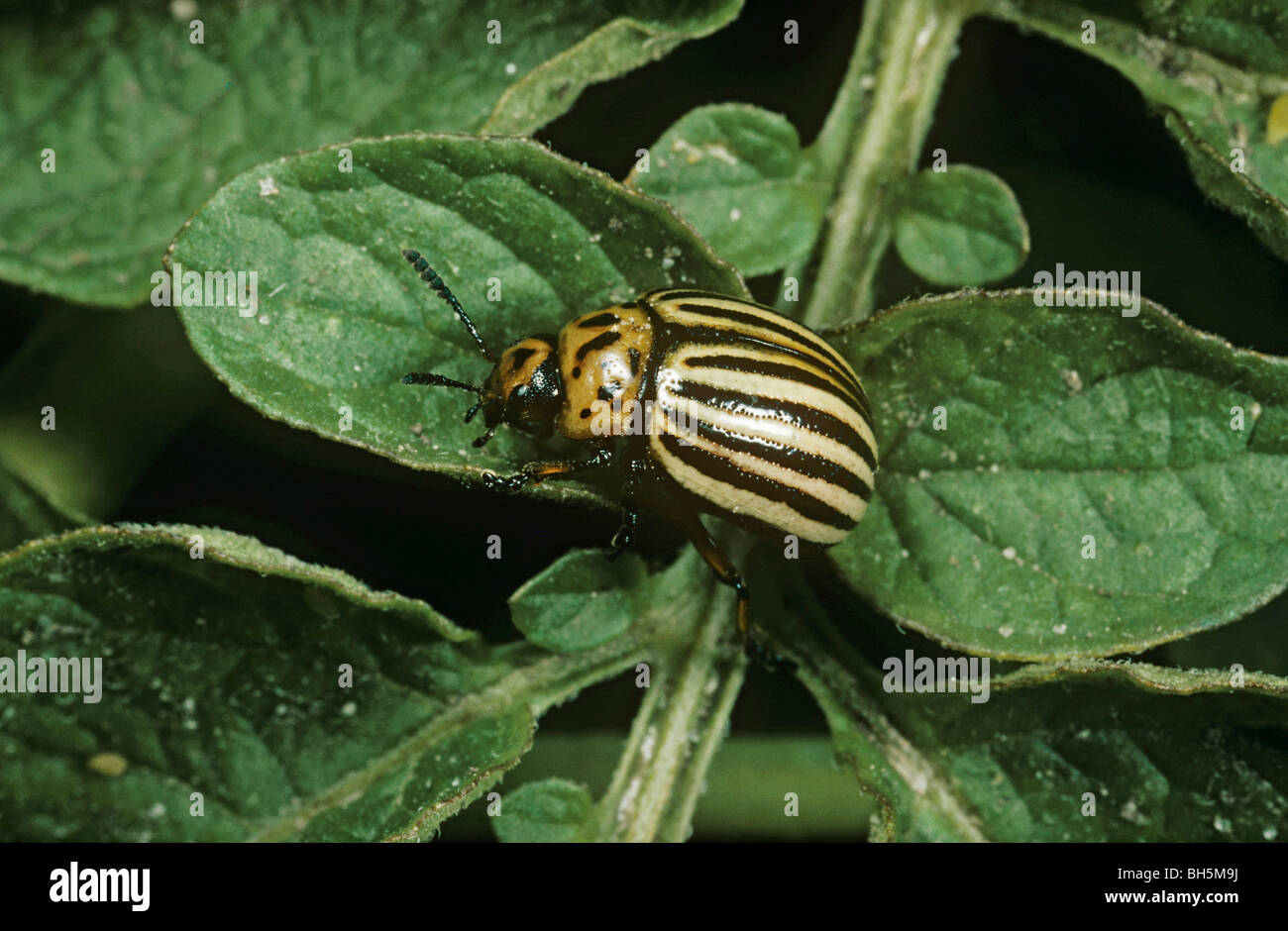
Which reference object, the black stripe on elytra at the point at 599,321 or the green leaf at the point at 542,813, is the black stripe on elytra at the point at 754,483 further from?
the green leaf at the point at 542,813

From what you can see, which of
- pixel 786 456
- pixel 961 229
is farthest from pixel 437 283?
pixel 961 229

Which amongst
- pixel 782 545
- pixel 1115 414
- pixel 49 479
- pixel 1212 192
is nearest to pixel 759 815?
pixel 782 545

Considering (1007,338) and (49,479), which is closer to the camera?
(1007,338)

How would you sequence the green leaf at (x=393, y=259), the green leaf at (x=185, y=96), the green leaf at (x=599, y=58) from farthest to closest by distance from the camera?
the green leaf at (x=185, y=96) → the green leaf at (x=599, y=58) → the green leaf at (x=393, y=259)

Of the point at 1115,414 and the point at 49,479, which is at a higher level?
the point at 1115,414

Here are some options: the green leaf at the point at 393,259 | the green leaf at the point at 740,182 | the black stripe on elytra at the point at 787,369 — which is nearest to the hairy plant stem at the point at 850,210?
the green leaf at the point at 740,182
